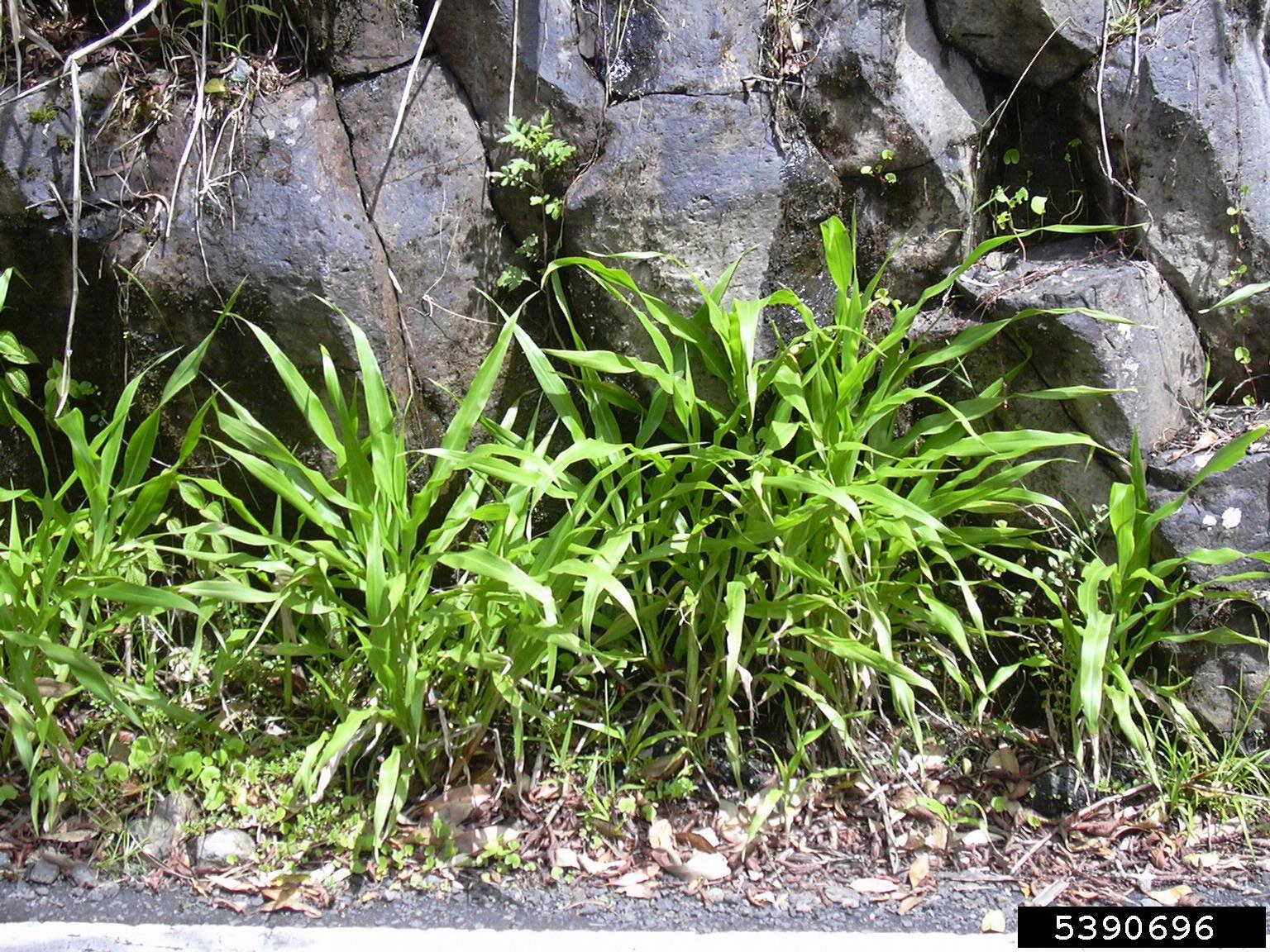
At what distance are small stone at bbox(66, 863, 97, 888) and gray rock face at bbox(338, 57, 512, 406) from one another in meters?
1.42

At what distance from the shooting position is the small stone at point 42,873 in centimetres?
227

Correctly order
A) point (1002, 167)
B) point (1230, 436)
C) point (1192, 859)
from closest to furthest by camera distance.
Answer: point (1192, 859) < point (1230, 436) < point (1002, 167)

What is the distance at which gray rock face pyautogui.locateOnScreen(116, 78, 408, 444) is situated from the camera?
2.69m

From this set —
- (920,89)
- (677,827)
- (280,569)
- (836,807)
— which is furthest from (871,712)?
(920,89)

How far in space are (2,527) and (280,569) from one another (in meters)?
1.16

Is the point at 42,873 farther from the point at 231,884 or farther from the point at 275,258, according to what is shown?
the point at 275,258

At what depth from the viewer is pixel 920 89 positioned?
279 cm

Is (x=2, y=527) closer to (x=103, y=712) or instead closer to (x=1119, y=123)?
(x=103, y=712)

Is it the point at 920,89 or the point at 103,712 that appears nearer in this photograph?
the point at 103,712

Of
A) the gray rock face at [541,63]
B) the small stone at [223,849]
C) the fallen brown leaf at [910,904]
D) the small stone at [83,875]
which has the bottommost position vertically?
the fallen brown leaf at [910,904]

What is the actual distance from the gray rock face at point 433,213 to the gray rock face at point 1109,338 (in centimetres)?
135

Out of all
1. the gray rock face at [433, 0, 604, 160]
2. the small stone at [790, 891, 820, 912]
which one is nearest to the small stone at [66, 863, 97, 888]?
the small stone at [790, 891, 820, 912]

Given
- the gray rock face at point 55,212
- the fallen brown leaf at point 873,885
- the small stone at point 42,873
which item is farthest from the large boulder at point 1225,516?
the gray rock face at point 55,212

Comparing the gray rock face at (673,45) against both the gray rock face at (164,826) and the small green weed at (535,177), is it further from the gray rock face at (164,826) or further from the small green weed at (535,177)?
the gray rock face at (164,826)
